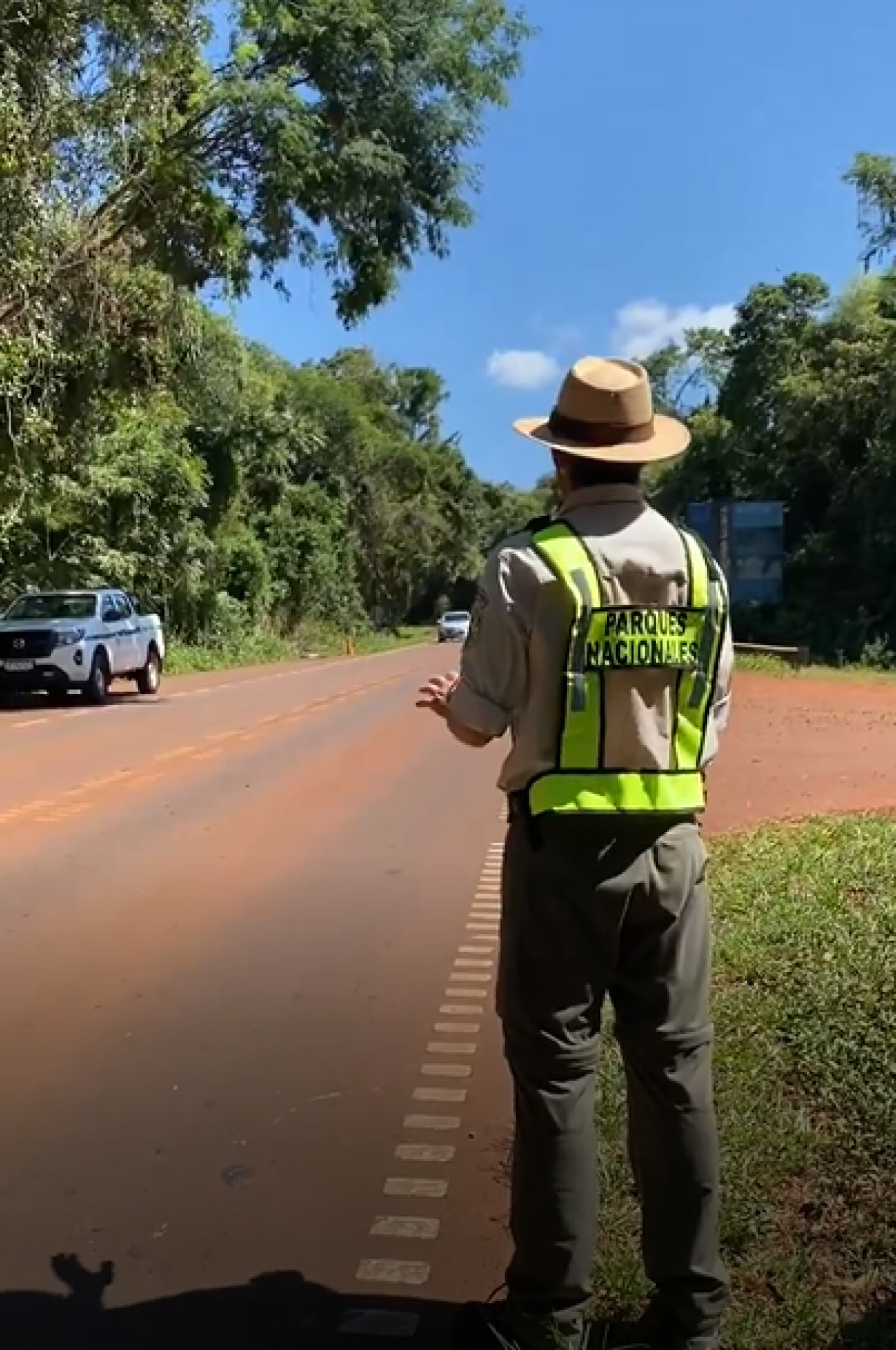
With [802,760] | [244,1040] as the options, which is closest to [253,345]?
[802,760]

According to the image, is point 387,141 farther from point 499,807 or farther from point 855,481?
point 855,481

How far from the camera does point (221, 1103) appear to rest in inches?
188

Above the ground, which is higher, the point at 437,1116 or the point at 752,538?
the point at 752,538

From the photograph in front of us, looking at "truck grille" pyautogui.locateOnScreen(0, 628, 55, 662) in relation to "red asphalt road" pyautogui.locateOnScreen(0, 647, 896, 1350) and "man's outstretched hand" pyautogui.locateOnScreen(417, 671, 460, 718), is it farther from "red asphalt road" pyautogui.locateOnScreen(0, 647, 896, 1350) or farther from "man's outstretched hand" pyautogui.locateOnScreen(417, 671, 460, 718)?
"man's outstretched hand" pyautogui.locateOnScreen(417, 671, 460, 718)

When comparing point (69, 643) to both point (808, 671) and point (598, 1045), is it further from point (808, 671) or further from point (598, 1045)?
point (598, 1045)

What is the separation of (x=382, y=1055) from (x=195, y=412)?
3435 centimetres

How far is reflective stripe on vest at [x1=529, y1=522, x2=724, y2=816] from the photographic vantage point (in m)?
2.93

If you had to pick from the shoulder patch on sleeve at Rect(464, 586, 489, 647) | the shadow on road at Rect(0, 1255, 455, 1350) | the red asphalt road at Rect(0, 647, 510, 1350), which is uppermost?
the shoulder patch on sleeve at Rect(464, 586, 489, 647)

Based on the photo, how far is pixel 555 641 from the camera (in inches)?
115

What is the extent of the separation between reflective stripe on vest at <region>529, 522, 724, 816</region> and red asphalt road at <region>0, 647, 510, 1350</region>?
1.33m

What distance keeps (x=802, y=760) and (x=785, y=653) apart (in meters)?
21.7

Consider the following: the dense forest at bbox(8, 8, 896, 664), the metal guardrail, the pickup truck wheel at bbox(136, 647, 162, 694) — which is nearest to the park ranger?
the dense forest at bbox(8, 8, 896, 664)

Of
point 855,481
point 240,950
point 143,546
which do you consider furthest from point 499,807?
point 855,481

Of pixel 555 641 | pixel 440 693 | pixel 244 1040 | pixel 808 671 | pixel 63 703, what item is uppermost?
pixel 555 641
